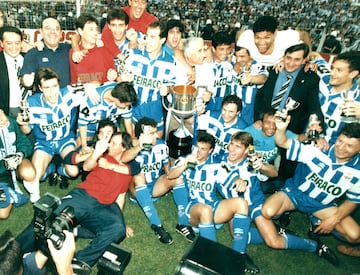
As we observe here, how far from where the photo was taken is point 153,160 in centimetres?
391

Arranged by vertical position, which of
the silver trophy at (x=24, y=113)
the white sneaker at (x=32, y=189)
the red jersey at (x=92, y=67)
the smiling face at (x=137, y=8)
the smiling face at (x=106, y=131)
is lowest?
the white sneaker at (x=32, y=189)

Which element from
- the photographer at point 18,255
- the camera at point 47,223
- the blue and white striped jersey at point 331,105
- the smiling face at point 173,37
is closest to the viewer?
the photographer at point 18,255

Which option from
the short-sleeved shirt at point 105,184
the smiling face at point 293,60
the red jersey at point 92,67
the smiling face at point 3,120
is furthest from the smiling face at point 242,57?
the smiling face at point 3,120

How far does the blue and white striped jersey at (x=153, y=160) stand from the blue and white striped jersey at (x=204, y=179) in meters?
0.39

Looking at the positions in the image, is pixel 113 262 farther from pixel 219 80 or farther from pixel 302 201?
pixel 219 80

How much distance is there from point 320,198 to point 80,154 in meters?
2.77

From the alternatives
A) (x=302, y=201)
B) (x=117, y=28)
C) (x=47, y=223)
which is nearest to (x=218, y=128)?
(x=302, y=201)

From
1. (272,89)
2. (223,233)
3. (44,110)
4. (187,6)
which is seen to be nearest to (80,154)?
(44,110)

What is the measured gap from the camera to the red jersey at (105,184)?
11.0 ft

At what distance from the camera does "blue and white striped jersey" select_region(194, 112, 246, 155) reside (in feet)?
13.6

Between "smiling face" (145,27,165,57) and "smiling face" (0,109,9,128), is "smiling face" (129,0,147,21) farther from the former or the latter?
"smiling face" (0,109,9,128)

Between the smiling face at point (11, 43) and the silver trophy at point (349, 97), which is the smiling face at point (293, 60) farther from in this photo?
the smiling face at point (11, 43)

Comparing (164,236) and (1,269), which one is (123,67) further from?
(1,269)

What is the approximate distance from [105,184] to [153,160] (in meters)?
0.74
